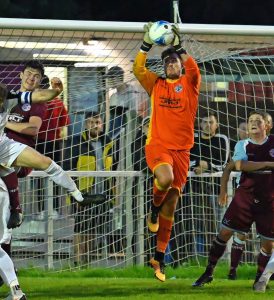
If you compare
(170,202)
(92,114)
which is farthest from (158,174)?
(92,114)

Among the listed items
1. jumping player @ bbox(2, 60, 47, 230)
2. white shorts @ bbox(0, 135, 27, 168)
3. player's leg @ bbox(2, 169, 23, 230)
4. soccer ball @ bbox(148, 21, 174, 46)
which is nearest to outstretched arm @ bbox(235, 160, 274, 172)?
soccer ball @ bbox(148, 21, 174, 46)

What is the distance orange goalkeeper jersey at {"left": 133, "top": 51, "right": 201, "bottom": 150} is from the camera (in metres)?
15.8

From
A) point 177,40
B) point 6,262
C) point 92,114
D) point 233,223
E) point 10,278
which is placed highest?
point 177,40

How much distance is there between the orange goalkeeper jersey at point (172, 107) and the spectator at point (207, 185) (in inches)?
75.7

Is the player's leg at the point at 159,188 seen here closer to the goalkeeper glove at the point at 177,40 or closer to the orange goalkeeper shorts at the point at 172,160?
the orange goalkeeper shorts at the point at 172,160

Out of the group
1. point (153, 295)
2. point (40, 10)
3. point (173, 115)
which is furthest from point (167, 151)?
point (40, 10)

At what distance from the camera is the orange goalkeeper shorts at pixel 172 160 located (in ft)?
51.1

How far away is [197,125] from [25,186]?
2.24 m

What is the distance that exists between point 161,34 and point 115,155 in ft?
10.9

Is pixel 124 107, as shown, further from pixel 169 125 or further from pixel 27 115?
pixel 27 115

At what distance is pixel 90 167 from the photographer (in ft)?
59.3

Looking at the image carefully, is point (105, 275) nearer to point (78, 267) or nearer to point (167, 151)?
point (78, 267)

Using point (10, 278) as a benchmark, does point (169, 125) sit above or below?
above

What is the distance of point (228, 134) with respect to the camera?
18.1 m
